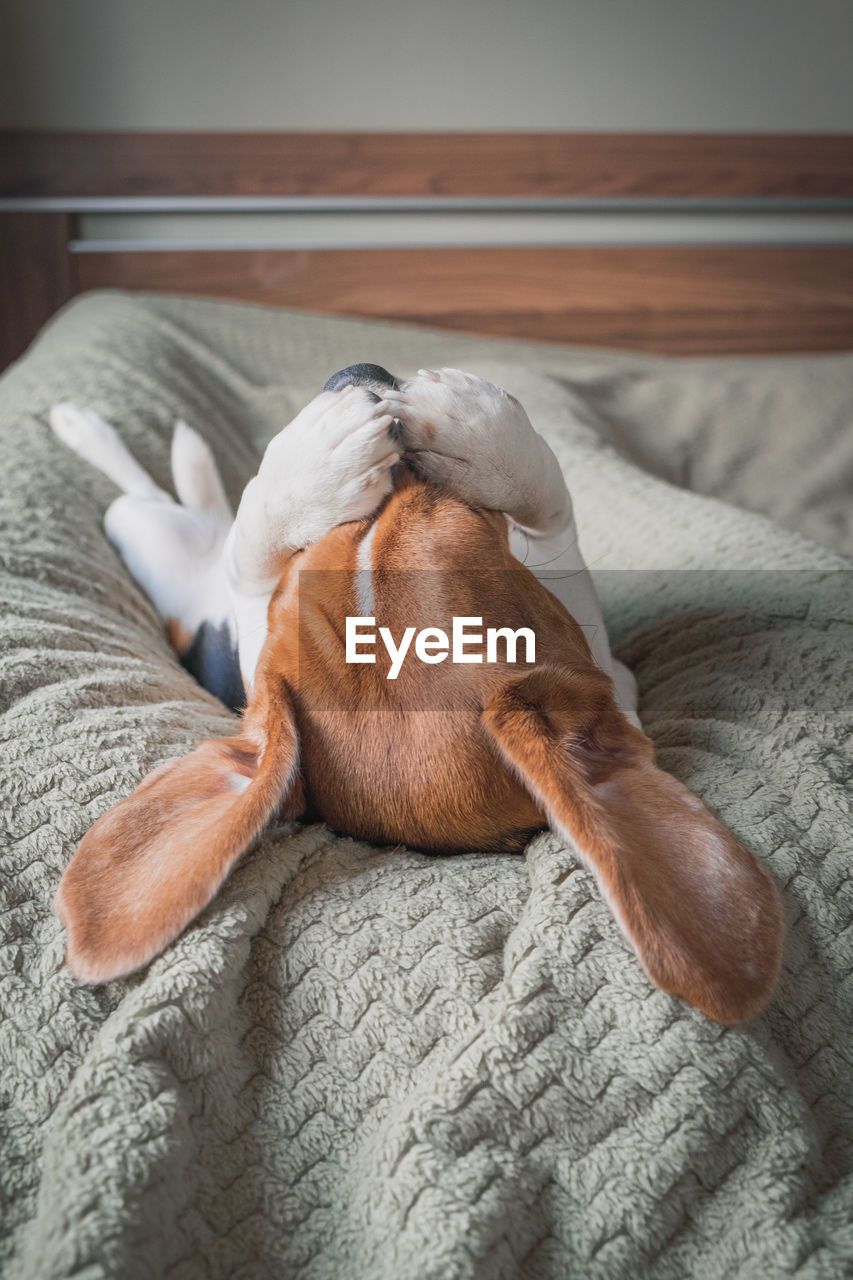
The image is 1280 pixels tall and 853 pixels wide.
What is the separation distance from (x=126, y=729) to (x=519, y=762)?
364mm

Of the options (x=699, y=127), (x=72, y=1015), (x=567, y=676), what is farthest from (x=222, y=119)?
(x=72, y=1015)

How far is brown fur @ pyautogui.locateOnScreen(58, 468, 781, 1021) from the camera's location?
659 millimetres

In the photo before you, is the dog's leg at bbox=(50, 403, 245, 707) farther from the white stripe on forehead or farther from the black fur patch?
the white stripe on forehead

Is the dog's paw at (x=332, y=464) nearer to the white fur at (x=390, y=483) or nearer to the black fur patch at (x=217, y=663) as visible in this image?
the white fur at (x=390, y=483)

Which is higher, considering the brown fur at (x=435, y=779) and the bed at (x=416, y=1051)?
the brown fur at (x=435, y=779)

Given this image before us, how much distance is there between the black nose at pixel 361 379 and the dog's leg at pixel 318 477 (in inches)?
0.4

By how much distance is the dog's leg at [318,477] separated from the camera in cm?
83

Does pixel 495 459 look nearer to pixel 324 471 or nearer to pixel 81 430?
pixel 324 471

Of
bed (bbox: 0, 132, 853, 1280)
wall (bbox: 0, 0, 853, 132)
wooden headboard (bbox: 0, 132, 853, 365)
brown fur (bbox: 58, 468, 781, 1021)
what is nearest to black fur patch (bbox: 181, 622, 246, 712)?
bed (bbox: 0, 132, 853, 1280)

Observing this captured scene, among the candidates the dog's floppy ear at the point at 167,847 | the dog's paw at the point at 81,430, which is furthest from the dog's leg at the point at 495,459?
the dog's paw at the point at 81,430

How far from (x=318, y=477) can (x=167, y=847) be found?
339mm

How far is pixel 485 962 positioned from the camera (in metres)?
0.67

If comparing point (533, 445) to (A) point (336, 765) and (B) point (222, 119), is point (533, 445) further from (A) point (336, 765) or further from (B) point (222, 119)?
(B) point (222, 119)

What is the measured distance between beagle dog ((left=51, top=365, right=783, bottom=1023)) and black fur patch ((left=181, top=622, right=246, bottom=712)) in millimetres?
183
